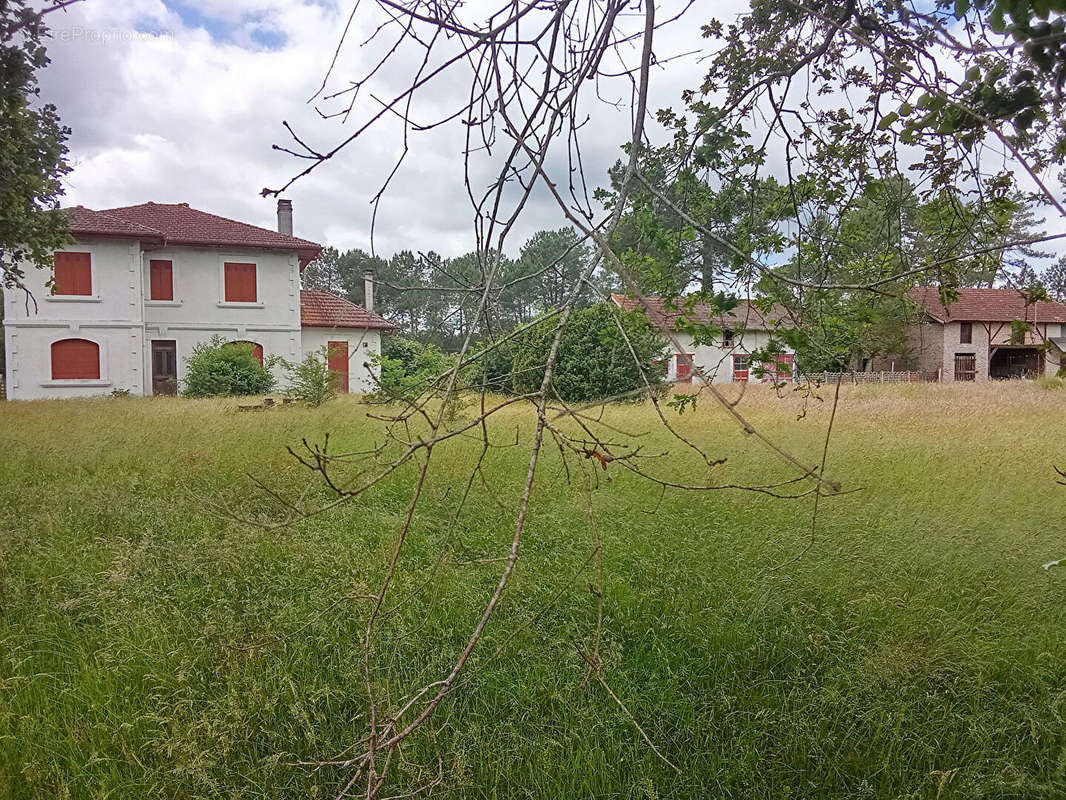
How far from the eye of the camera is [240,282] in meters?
19.4

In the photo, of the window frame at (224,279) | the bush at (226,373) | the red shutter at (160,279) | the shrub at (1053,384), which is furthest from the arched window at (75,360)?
the shrub at (1053,384)

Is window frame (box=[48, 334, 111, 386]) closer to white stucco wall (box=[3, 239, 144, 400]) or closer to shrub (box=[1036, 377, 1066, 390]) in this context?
white stucco wall (box=[3, 239, 144, 400])

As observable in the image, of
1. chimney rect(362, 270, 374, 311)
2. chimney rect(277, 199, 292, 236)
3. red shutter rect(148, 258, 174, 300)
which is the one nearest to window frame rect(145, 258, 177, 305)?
red shutter rect(148, 258, 174, 300)

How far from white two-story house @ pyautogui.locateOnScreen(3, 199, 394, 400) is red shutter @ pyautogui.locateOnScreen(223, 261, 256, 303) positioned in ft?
0.09

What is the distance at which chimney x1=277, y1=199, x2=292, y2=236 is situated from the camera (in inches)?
870

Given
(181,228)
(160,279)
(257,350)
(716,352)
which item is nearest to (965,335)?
(716,352)

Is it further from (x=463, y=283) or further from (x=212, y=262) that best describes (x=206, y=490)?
(x=212, y=262)

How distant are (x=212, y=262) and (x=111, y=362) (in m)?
3.89

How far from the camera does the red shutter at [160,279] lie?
18.6 meters

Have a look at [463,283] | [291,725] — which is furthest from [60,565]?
[463,283]

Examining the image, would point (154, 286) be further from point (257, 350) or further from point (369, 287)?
point (369, 287)

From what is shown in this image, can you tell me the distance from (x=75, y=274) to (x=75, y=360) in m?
2.29

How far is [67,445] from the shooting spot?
715cm

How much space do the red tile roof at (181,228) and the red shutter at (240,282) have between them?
680 millimetres
